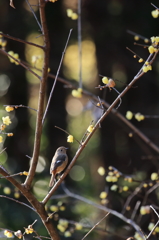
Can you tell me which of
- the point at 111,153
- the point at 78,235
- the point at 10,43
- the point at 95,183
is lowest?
the point at 95,183

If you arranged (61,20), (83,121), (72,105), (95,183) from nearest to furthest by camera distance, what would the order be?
(61,20) → (95,183) → (83,121) → (72,105)

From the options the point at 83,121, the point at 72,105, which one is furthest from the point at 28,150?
the point at 72,105

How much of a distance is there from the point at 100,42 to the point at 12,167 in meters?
2.02

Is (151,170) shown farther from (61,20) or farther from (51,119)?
(61,20)

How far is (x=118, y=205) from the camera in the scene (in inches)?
149

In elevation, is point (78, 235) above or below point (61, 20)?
below

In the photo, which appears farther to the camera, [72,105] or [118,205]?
[72,105]

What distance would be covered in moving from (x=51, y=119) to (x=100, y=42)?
1.25m

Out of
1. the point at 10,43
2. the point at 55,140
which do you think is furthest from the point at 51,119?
the point at 10,43

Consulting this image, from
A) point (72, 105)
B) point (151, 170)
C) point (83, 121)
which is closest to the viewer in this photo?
point (151, 170)

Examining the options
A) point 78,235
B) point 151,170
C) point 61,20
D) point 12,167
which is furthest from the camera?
point 61,20

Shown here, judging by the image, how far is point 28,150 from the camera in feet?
14.1

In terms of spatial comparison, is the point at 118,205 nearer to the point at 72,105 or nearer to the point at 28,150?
the point at 28,150

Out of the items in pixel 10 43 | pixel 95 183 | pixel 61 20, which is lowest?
pixel 95 183
